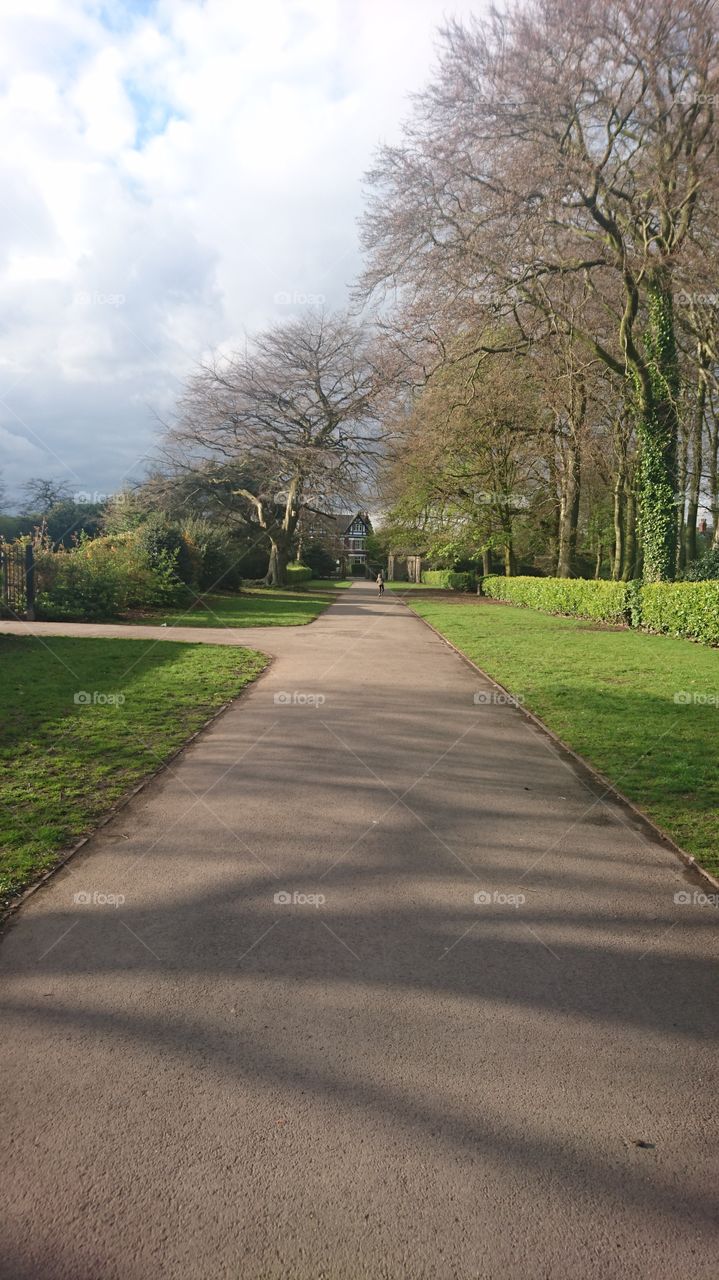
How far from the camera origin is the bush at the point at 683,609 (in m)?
16.7

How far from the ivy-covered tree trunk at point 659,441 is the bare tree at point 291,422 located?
15.8m

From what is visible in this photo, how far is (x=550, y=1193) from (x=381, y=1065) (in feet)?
2.16

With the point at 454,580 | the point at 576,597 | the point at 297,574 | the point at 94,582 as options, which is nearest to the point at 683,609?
the point at 576,597

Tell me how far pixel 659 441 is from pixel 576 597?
215 inches

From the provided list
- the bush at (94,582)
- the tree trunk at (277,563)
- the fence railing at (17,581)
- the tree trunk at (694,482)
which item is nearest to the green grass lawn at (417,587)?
the tree trunk at (277,563)

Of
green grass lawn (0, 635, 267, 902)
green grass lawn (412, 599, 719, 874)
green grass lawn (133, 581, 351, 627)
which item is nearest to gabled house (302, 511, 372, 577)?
green grass lawn (133, 581, 351, 627)

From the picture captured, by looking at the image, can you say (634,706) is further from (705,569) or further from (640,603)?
(705,569)

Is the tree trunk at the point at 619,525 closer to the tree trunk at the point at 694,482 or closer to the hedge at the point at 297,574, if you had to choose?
the tree trunk at the point at 694,482

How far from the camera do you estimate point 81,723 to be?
763 centimetres

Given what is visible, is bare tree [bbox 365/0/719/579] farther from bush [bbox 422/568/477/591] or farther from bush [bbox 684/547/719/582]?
bush [bbox 422/568/477/591]

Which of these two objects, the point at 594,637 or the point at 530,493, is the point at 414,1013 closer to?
the point at 594,637

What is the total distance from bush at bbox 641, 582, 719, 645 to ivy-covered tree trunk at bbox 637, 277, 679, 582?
1.76 m

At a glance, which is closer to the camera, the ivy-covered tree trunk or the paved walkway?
the paved walkway

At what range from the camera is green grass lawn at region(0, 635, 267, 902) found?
4809 millimetres
